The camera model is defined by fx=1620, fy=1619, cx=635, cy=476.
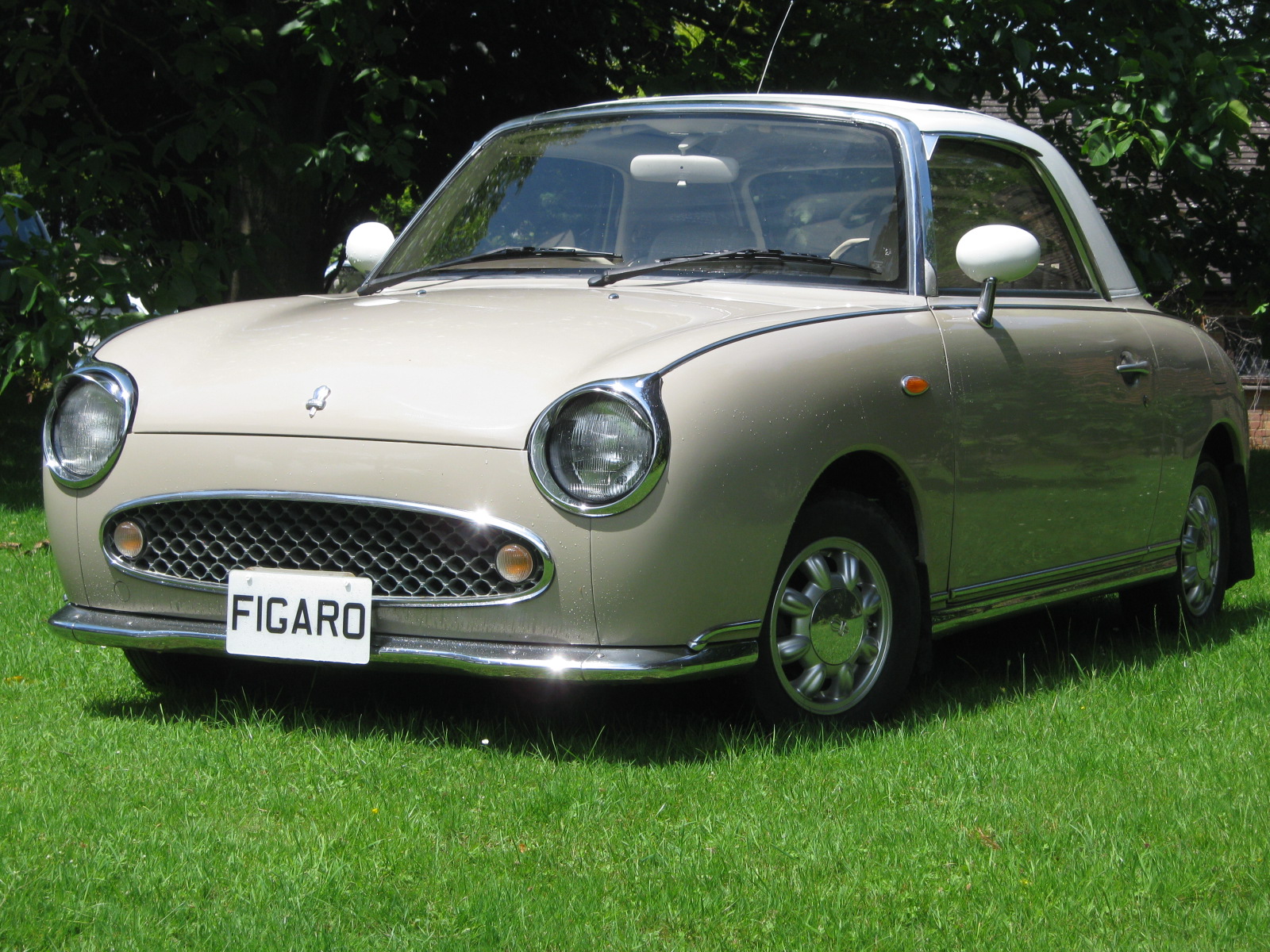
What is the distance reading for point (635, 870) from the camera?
9.58 ft

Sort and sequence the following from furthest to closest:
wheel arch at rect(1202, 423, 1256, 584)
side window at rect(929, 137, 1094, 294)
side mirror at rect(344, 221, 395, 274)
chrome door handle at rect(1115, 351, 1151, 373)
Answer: wheel arch at rect(1202, 423, 1256, 584) → side mirror at rect(344, 221, 395, 274) → chrome door handle at rect(1115, 351, 1151, 373) → side window at rect(929, 137, 1094, 294)

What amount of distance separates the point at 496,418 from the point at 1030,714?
172 centimetres

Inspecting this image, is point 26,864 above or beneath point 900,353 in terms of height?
beneath

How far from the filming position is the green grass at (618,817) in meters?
2.67

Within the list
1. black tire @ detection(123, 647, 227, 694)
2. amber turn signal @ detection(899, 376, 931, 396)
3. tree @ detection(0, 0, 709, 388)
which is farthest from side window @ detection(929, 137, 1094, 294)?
tree @ detection(0, 0, 709, 388)

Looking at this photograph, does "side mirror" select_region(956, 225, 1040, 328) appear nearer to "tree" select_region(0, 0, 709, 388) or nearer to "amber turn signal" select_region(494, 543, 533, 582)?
"amber turn signal" select_region(494, 543, 533, 582)

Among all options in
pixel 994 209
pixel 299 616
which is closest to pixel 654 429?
pixel 299 616

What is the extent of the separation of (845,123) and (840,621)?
157 centimetres

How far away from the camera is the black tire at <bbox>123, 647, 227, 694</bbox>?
436 centimetres

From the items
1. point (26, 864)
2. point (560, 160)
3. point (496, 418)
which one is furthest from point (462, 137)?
point (26, 864)

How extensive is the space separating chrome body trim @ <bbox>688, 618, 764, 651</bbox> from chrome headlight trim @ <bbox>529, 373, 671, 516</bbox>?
357mm

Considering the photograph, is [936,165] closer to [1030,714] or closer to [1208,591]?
[1030,714]

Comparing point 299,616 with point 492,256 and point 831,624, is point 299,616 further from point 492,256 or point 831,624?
point 492,256

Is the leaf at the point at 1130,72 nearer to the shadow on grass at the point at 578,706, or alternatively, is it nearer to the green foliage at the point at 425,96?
the green foliage at the point at 425,96
